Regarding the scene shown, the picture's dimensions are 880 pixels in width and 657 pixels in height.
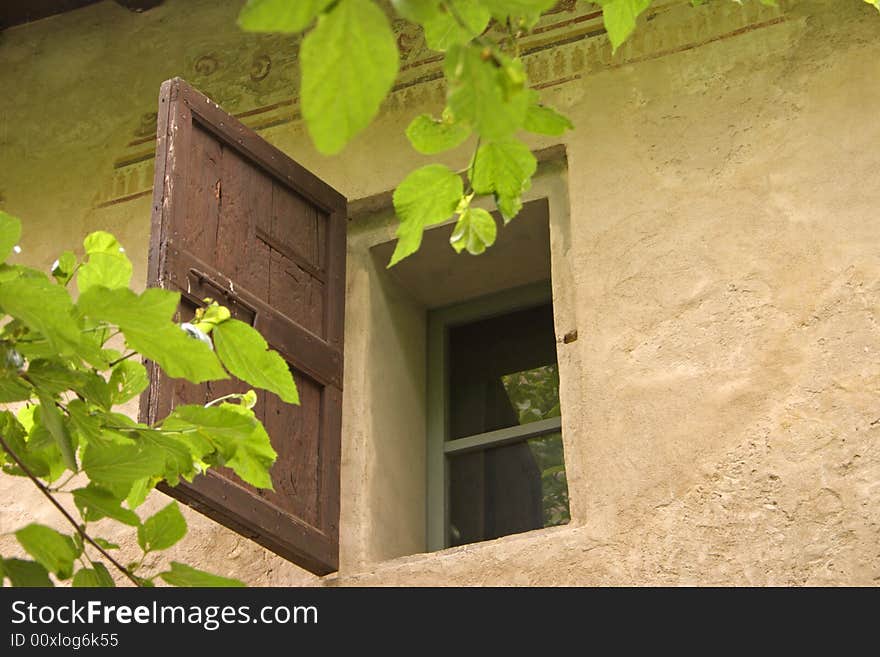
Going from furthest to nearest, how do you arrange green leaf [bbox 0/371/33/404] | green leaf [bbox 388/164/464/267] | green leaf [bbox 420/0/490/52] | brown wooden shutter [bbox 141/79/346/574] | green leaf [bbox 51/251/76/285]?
brown wooden shutter [bbox 141/79/346/574] → green leaf [bbox 51/251/76/285] → green leaf [bbox 0/371/33/404] → green leaf [bbox 388/164/464/267] → green leaf [bbox 420/0/490/52]

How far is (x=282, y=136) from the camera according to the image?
5.62m

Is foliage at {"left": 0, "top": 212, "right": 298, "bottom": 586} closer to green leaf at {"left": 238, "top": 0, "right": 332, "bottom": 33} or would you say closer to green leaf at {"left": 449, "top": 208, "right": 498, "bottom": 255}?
green leaf at {"left": 449, "top": 208, "right": 498, "bottom": 255}

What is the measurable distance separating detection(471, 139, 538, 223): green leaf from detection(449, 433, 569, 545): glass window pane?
8.79 ft

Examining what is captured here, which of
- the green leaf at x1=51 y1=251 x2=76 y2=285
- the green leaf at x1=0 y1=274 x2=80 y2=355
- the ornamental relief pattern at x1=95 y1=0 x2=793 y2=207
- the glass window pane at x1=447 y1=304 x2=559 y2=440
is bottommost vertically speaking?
the green leaf at x1=0 y1=274 x2=80 y2=355

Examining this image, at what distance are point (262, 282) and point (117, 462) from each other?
81.1 inches

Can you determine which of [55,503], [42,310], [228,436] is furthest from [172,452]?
[42,310]

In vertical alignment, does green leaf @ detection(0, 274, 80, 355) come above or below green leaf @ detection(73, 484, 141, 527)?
above

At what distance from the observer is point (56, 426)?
95.5 inches

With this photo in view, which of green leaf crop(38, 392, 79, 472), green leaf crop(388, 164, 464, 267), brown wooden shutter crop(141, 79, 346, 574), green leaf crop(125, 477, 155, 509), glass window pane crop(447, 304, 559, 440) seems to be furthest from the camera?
glass window pane crop(447, 304, 559, 440)

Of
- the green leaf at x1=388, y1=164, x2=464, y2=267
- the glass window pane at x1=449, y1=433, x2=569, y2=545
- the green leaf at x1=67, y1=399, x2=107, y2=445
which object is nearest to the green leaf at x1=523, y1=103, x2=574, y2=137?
the green leaf at x1=388, y1=164, x2=464, y2=267

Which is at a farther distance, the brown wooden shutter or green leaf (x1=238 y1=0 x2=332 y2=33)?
the brown wooden shutter

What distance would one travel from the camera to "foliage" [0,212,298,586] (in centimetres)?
226

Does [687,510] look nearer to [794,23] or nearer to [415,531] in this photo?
[415,531]

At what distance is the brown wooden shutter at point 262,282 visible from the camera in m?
4.22
